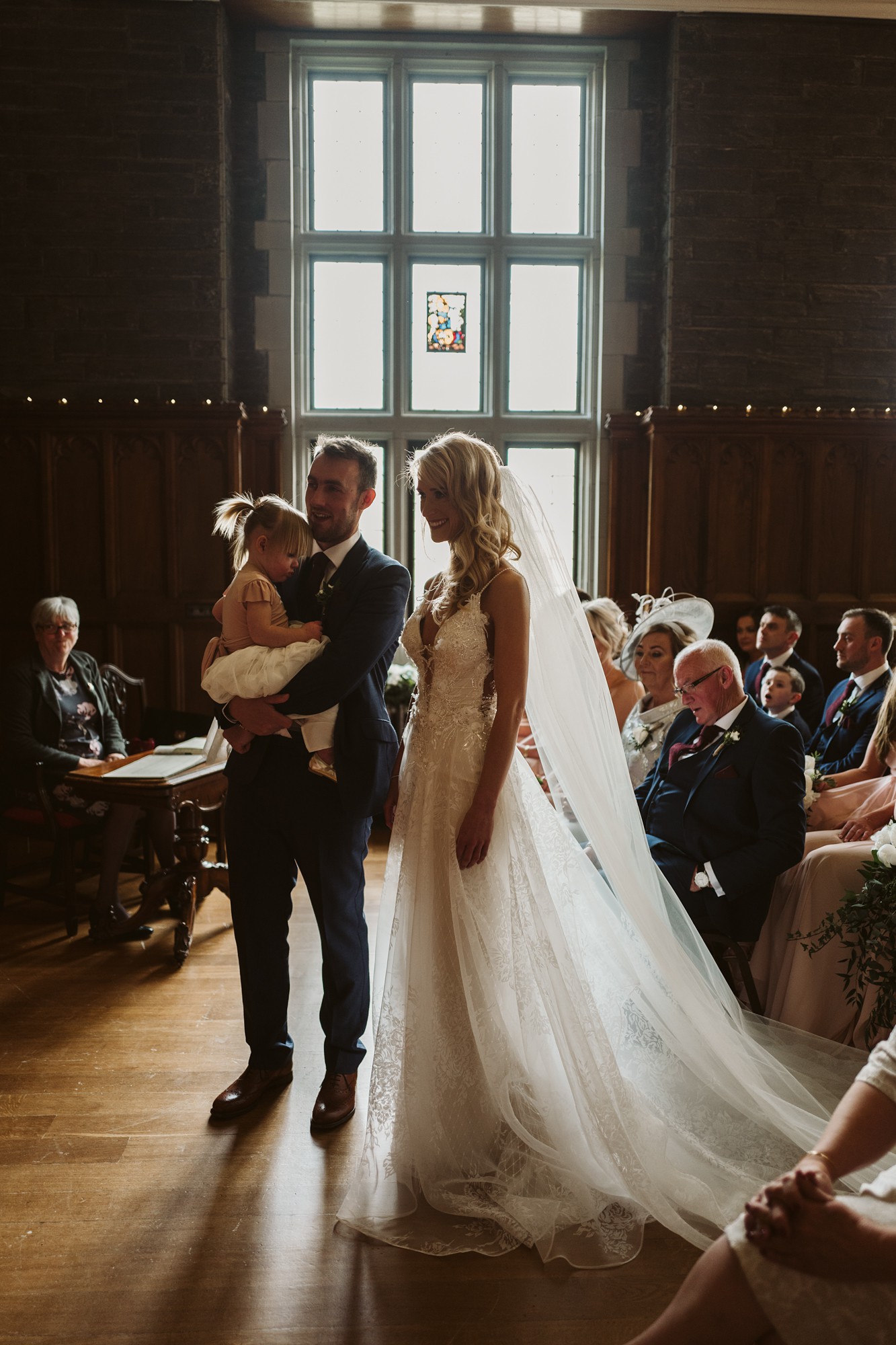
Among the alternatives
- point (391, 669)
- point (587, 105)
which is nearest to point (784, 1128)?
point (391, 669)

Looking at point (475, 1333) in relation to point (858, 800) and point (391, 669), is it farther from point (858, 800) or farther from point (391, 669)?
point (391, 669)

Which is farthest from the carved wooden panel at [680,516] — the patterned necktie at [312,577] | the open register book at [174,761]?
the patterned necktie at [312,577]

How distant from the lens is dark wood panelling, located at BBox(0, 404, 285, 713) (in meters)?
6.61

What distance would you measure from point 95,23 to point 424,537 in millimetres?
5760

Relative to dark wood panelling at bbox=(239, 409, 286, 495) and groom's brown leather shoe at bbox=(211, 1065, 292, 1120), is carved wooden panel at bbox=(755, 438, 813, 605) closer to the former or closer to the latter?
dark wood panelling at bbox=(239, 409, 286, 495)

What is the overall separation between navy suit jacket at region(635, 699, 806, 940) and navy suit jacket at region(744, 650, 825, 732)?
2863mm

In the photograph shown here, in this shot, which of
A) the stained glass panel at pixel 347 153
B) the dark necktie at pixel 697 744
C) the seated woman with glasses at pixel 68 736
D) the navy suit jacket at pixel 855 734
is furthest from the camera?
the stained glass panel at pixel 347 153

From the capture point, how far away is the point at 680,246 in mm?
6746

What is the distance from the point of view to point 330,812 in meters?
2.64

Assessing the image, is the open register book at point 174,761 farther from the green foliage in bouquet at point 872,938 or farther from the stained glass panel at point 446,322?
the stained glass panel at point 446,322

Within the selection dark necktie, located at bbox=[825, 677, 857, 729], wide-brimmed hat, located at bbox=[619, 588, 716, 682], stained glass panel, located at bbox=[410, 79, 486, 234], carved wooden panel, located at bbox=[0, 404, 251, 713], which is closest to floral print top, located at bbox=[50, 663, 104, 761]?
carved wooden panel, located at bbox=[0, 404, 251, 713]

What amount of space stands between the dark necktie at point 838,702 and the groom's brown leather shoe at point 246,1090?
123 inches

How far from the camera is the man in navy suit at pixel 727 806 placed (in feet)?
9.48

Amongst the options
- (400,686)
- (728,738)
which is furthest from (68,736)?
(728,738)
